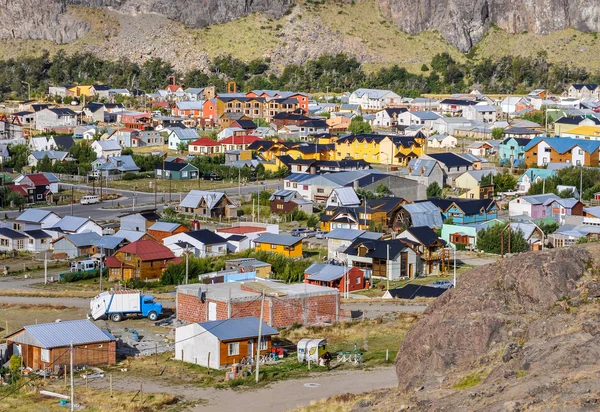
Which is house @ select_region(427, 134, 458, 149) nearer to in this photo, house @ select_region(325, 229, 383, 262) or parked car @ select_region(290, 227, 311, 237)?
parked car @ select_region(290, 227, 311, 237)

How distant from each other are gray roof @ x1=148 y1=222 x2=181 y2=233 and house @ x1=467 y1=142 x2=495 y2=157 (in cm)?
2045

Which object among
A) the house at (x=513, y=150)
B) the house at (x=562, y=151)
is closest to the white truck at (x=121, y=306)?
the house at (x=562, y=151)

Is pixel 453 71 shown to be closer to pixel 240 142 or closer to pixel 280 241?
pixel 240 142

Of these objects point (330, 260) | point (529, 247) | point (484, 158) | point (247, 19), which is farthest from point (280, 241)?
point (247, 19)

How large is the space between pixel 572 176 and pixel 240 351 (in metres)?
22.0

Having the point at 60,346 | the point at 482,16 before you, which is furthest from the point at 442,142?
the point at 60,346

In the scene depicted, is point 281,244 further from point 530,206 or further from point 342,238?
point 530,206

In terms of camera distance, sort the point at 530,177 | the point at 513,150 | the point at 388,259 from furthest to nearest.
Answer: the point at 513,150, the point at 530,177, the point at 388,259

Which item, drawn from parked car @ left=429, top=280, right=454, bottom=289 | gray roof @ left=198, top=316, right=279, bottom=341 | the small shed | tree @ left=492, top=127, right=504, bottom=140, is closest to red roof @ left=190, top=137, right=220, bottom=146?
tree @ left=492, top=127, right=504, bottom=140

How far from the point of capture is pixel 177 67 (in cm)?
7056

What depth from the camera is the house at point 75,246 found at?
2647cm

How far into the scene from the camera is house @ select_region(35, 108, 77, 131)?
5250 cm

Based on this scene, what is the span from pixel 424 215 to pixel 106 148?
59.4 ft

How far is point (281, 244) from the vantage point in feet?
83.3
